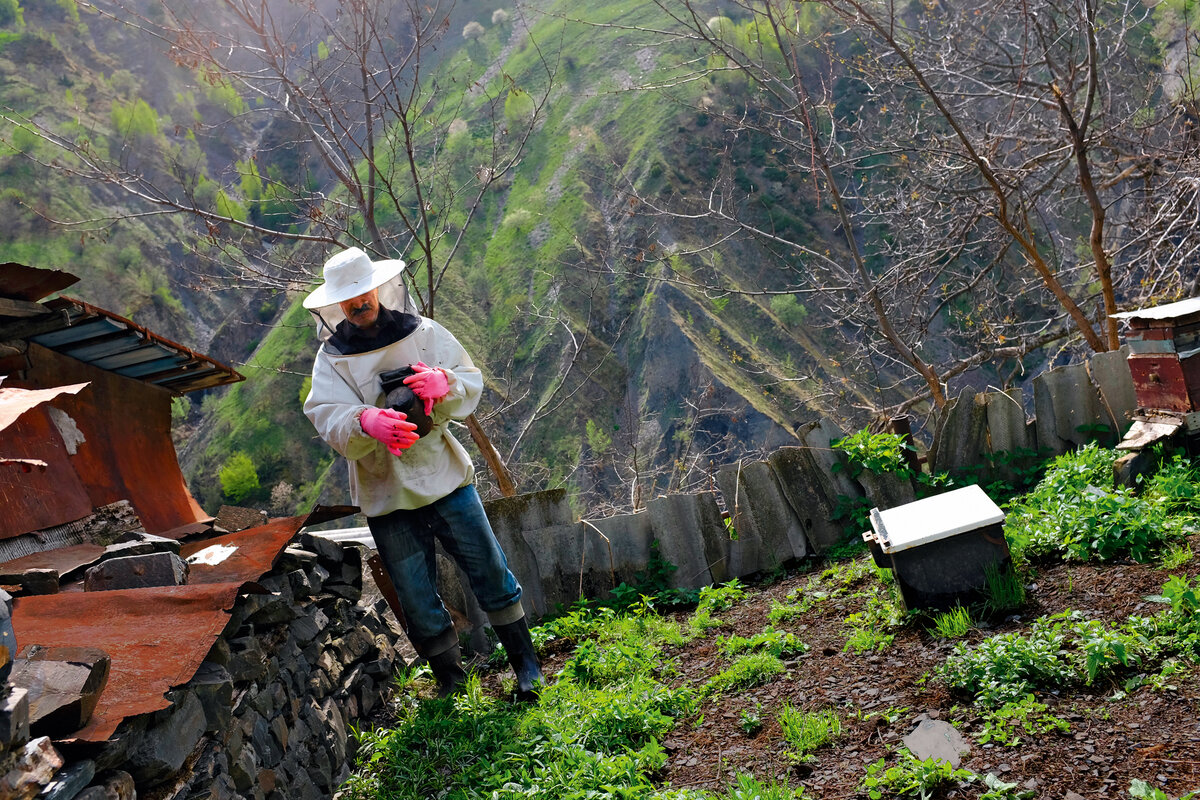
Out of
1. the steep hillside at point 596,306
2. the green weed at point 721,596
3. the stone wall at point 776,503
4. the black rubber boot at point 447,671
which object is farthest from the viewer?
the steep hillside at point 596,306

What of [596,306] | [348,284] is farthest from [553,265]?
[348,284]

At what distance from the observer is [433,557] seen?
4.33m

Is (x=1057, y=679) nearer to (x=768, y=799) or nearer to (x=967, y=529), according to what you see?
(x=967, y=529)

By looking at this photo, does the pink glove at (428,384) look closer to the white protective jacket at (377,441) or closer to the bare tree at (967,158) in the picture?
the white protective jacket at (377,441)

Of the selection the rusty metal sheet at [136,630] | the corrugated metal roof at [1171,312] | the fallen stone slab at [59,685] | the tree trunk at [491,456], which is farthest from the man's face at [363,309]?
the corrugated metal roof at [1171,312]

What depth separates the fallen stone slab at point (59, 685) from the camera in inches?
82.1

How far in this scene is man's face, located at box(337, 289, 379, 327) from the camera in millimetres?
3987

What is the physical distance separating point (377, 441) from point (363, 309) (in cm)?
62

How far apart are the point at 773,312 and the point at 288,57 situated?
2559cm

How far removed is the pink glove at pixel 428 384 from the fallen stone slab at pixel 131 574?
1.22m

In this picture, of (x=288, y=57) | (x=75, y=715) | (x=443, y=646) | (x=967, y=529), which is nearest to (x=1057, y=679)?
(x=967, y=529)

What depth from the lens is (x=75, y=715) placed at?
2145 mm

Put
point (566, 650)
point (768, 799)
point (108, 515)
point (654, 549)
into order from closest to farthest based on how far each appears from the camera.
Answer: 1. point (768, 799)
2. point (108, 515)
3. point (566, 650)
4. point (654, 549)

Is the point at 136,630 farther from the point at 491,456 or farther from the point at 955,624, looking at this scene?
the point at 491,456
